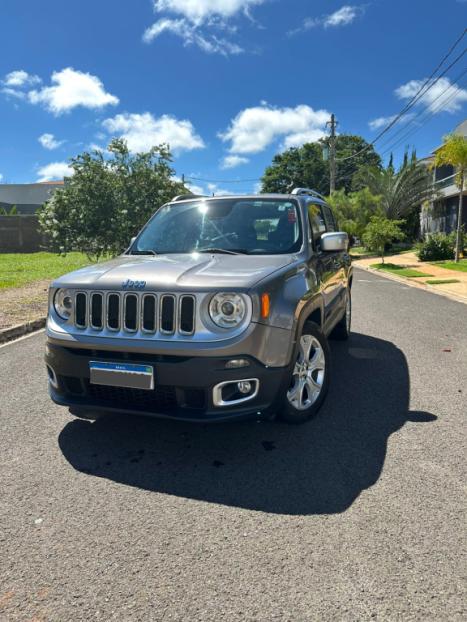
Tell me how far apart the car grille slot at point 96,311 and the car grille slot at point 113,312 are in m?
0.08

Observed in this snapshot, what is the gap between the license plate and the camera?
3.03 meters

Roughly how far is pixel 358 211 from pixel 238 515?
100 ft

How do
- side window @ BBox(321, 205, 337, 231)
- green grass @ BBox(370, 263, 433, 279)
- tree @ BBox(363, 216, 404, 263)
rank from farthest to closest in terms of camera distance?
tree @ BBox(363, 216, 404, 263) → green grass @ BBox(370, 263, 433, 279) → side window @ BBox(321, 205, 337, 231)

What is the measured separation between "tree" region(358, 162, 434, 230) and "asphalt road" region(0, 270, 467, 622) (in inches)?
1072

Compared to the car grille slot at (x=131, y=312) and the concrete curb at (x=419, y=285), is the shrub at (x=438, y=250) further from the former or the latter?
the car grille slot at (x=131, y=312)

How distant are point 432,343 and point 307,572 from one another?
5.10 meters

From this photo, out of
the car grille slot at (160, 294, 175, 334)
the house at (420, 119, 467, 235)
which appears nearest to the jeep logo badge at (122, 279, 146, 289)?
the car grille slot at (160, 294, 175, 334)

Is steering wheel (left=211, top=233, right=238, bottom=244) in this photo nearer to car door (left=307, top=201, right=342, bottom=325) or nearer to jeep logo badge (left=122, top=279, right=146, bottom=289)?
car door (left=307, top=201, right=342, bottom=325)

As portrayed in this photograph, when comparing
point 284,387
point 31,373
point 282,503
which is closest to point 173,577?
point 282,503

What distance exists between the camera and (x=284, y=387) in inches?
126

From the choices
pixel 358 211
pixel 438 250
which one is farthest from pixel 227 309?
pixel 358 211

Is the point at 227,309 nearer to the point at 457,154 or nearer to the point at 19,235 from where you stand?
the point at 457,154

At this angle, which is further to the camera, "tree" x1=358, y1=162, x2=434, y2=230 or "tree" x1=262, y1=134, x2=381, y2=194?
"tree" x1=262, y1=134, x2=381, y2=194

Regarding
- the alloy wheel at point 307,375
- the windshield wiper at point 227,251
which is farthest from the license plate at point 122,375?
the windshield wiper at point 227,251
